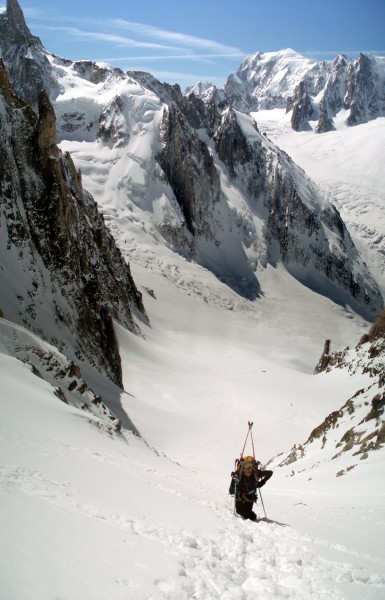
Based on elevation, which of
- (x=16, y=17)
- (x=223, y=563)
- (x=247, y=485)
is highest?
(x=16, y=17)

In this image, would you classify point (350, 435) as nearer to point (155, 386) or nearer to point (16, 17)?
point (155, 386)

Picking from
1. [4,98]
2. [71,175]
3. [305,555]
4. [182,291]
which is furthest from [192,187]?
[305,555]

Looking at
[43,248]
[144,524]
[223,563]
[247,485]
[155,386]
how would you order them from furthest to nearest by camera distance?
[155,386] → [43,248] → [247,485] → [144,524] → [223,563]

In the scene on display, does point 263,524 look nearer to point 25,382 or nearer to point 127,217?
point 25,382

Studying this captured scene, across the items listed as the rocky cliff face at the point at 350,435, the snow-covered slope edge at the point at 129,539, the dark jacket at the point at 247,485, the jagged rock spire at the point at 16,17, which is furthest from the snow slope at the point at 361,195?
the snow-covered slope edge at the point at 129,539

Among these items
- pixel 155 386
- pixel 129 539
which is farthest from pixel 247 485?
pixel 155 386

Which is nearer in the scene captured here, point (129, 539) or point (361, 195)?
point (129, 539)

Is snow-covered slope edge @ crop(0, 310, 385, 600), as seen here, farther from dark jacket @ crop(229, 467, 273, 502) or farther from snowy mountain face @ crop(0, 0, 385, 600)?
dark jacket @ crop(229, 467, 273, 502)

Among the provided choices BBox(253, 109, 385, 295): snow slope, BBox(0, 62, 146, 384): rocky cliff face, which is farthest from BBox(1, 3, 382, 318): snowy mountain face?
BBox(0, 62, 146, 384): rocky cliff face
